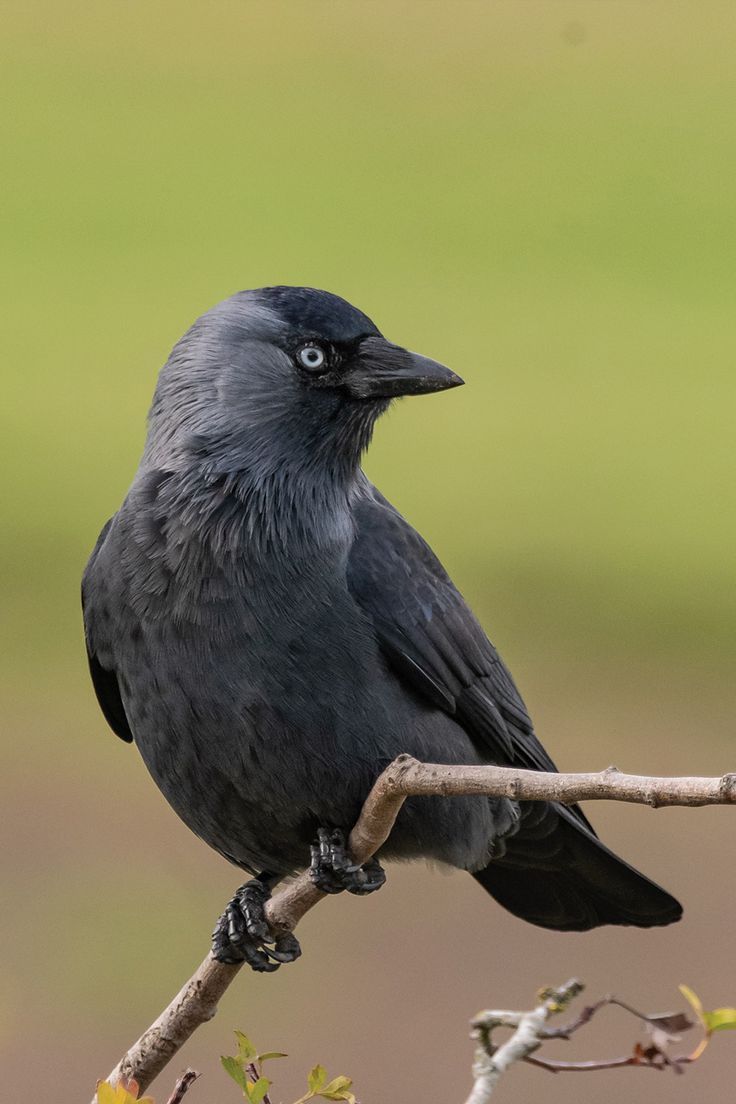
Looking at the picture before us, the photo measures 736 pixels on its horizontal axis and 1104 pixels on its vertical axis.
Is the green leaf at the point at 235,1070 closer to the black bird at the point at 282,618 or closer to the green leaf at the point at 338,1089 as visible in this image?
the green leaf at the point at 338,1089

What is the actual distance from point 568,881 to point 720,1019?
4.21 ft

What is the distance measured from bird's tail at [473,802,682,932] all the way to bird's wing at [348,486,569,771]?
17cm

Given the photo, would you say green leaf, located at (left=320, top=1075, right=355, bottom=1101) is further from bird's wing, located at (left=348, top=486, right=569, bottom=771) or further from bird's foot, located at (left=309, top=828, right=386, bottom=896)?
bird's wing, located at (left=348, top=486, right=569, bottom=771)

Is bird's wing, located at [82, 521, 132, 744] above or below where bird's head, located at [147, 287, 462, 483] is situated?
below

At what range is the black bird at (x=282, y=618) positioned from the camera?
2287 mm

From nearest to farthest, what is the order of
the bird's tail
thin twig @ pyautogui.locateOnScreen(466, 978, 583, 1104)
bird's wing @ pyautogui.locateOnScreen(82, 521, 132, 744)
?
1. thin twig @ pyautogui.locateOnScreen(466, 978, 583, 1104)
2. bird's wing @ pyautogui.locateOnScreen(82, 521, 132, 744)
3. the bird's tail

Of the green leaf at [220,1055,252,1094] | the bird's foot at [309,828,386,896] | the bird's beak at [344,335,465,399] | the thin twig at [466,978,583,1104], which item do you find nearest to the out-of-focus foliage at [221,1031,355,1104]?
→ the green leaf at [220,1055,252,1094]

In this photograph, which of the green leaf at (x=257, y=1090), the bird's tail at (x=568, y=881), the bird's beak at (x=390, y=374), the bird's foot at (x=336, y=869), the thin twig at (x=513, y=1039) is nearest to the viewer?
the green leaf at (x=257, y=1090)

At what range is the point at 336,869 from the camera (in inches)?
88.2

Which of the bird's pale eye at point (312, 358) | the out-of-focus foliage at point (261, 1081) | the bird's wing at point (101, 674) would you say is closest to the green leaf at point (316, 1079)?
the out-of-focus foliage at point (261, 1081)

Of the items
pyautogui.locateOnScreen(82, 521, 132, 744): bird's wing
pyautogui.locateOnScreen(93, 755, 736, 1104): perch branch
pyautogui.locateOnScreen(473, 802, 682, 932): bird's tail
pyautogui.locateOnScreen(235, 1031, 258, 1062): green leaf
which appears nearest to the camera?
pyautogui.locateOnScreen(93, 755, 736, 1104): perch branch

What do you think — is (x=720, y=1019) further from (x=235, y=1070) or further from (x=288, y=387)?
(x=288, y=387)

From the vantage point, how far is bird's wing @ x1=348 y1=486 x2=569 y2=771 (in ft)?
8.02

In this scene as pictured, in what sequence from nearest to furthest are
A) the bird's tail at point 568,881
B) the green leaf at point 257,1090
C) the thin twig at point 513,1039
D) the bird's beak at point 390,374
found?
the green leaf at point 257,1090 < the thin twig at point 513,1039 < the bird's beak at point 390,374 < the bird's tail at point 568,881
